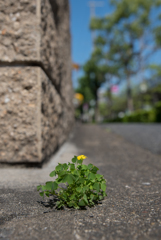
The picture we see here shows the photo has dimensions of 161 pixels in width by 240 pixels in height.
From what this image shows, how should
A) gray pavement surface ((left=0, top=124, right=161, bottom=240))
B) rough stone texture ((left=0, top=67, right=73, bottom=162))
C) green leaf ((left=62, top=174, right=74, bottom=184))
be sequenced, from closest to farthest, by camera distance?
gray pavement surface ((left=0, top=124, right=161, bottom=240))
green leaf ((left=62, top=174, right=74, bottom=184))
rough stone texture ((left=0, top=67, right=73, bottom=162))

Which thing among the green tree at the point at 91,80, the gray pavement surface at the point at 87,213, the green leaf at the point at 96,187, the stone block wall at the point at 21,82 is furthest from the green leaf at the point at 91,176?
the green tree at the point at 91,80

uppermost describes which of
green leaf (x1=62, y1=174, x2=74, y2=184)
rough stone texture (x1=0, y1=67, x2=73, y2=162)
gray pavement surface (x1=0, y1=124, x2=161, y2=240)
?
rough stone texture (x1=0, y1=67, x2=73, y2=162)

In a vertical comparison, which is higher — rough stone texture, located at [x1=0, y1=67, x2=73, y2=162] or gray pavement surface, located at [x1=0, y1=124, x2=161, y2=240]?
rough stone texture, located at [x1=0, y1=67, x2=73, y2=162]

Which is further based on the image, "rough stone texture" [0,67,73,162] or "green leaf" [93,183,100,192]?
"rough stone texture" [0,67,73,162]

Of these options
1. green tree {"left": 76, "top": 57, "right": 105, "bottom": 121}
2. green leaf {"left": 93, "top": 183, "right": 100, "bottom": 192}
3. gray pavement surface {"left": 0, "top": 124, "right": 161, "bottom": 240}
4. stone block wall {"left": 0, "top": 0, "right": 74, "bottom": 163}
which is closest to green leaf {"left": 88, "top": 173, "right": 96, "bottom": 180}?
green leaf {"left": 93, "top": 183, "right": 100, "bottom": 192}

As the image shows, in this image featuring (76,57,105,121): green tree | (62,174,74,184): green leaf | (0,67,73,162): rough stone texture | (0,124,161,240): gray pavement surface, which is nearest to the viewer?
(0,124,161,240): gray pavement surface

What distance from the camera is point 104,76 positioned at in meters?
27.1

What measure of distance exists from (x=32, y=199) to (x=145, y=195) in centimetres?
68

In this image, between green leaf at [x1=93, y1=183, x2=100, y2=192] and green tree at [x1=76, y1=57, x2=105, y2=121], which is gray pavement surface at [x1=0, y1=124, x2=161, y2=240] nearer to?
green leaf at [x1=93, y1=183, x2=100, y2=192]

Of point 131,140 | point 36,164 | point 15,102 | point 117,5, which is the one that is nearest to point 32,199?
point 36,164

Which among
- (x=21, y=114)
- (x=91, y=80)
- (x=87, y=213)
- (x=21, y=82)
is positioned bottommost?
(x=87, y=213)

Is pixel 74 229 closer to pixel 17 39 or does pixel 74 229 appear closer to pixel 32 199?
pixel 32 199

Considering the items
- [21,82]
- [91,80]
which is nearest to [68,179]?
[21,82]

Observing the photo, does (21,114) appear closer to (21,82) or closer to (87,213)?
(21,82)
